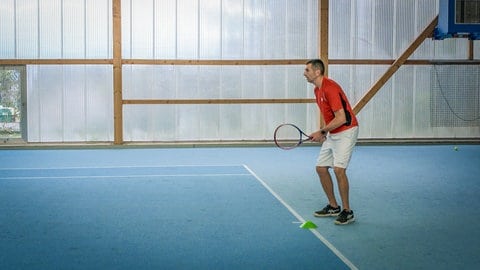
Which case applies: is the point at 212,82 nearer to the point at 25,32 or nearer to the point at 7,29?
the point at 25,32

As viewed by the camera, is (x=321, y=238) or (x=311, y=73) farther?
(x=311, y=73)

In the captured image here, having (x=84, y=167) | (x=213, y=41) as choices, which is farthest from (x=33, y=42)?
(x=84, y=167)

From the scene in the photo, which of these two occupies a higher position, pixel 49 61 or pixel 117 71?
pixel 49 61

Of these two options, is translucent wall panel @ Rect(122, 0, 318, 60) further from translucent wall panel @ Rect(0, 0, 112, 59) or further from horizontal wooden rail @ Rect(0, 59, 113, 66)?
horizontal wooden rail @ Rect(0, 59, 113, 66)

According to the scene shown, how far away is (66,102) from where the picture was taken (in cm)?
1603

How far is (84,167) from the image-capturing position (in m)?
11.5

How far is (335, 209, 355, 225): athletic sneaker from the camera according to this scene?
614cm

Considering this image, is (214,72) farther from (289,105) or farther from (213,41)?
(289,105)

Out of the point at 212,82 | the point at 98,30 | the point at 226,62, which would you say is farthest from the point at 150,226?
the point at 98,30

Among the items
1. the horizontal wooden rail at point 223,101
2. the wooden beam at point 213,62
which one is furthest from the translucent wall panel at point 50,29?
the horizontal wooden rail at point 223,101

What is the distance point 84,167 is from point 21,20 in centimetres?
656

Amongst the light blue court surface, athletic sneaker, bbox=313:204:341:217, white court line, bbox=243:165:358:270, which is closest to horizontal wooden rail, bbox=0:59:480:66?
the light blue court surface

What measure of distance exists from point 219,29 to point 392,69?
5.10 m

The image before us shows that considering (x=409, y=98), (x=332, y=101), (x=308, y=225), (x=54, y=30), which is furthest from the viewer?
(x=409, y=98)
